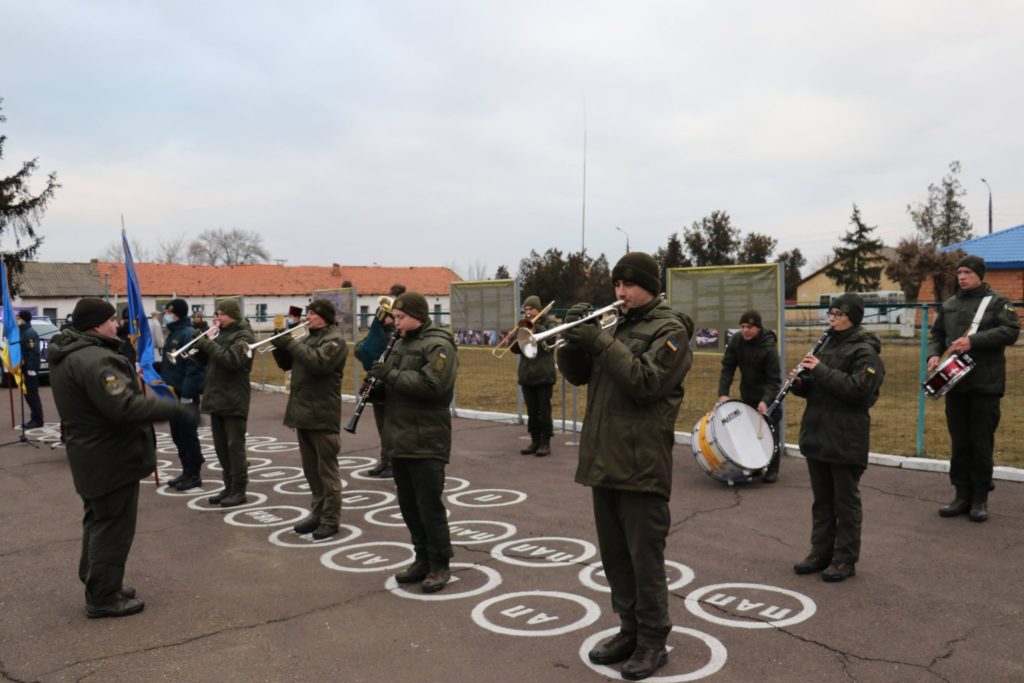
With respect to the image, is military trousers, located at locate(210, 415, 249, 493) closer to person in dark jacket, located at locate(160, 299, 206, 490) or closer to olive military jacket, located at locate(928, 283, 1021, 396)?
person in dark jacket, located at locate(160, 299, 206, 490)

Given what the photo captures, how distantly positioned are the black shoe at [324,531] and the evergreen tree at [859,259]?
2391 inches

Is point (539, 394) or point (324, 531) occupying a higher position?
point (539, 394)

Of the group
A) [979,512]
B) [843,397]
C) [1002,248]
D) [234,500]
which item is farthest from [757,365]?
[1002,248]

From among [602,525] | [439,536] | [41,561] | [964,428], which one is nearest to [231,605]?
[439,536]

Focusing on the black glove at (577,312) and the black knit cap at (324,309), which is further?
the black knit cap at (324,309)

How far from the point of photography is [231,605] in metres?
4.96

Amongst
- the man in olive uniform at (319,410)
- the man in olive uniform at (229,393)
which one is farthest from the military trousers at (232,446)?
the man in olive uniform at (319,410)

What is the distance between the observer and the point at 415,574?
531cm

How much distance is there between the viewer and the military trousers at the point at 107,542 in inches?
189

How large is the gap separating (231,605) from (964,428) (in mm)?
6100

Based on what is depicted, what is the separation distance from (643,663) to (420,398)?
224cm

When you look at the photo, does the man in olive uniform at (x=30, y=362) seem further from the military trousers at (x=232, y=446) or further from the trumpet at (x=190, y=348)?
the military trousers at (x=232, y=446)

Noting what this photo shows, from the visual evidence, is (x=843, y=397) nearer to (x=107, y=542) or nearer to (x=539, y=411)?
(x=107, y=542)

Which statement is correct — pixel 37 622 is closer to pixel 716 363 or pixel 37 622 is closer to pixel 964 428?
pixel 964 428
